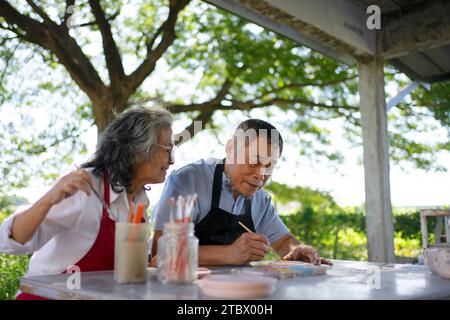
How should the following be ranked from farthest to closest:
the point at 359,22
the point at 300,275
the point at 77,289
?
the point at 359,22 < the point at 300,275 < the point at 77,289

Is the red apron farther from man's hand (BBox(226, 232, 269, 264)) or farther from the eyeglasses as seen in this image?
man's hand (BBox(226, 232, 269, 264))

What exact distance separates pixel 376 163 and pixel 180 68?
345cm

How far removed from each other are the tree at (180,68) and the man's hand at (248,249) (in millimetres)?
3273

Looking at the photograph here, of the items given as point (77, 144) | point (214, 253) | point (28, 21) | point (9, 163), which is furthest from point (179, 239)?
point (77, 144)

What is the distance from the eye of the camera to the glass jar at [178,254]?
1439mm

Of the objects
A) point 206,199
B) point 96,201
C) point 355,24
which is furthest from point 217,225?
point 355,24

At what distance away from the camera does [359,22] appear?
466 centimetres

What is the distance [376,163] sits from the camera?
16.0ft

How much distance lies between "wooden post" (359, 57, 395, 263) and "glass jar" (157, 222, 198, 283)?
372 centimetres

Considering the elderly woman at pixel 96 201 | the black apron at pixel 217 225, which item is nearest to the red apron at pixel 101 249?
the elderly woman at pixel 96 201

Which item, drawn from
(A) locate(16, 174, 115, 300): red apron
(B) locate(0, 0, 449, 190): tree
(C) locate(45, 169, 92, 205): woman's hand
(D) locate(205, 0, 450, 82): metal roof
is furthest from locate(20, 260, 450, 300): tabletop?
(B) locate(0, 0, 449, 190): tree

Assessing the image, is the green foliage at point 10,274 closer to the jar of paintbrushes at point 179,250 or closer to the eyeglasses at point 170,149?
the eyeglasses at point 170,149
